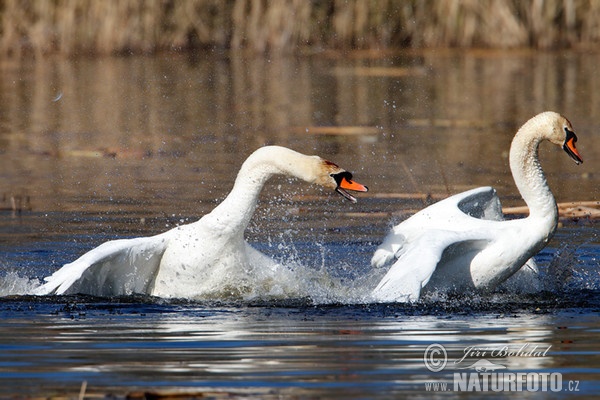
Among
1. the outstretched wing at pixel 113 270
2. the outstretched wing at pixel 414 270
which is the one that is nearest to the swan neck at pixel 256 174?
the outstretched wing at pixel 113 270

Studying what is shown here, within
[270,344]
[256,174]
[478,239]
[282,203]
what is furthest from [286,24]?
[270,344]

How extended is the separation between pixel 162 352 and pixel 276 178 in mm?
6673

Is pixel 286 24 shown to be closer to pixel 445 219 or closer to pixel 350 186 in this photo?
pixel 445 219

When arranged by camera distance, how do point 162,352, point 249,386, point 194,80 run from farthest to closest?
point 194,80 < point 162,352 < point 249,386

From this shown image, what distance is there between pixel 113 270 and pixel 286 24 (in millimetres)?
16120

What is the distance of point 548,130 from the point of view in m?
7.85

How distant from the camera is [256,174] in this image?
7.64m

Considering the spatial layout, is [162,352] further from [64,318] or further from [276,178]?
[276,178]

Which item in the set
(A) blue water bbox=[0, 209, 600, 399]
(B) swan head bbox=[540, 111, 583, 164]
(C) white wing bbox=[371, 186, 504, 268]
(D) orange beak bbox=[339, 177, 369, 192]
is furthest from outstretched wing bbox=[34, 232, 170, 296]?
(B) swan head bbox=[540, 111, 583, 164]

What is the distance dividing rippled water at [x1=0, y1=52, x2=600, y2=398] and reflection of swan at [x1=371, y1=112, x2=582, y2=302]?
0.63 ft

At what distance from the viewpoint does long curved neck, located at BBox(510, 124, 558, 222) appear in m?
7.54

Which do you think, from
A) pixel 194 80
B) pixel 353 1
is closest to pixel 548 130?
pixel 194 80

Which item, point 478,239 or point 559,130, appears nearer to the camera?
point 478,239

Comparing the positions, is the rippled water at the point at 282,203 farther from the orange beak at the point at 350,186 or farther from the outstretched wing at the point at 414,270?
the orange beak at the point at 350,186
